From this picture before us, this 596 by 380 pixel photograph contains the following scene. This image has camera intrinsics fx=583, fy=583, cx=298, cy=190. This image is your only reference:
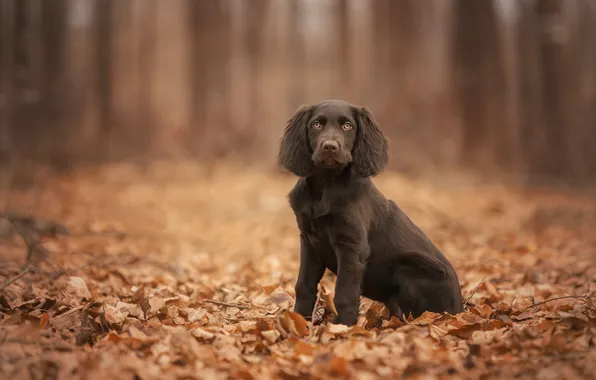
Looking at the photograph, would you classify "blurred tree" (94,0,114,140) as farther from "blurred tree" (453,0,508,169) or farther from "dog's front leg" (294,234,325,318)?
"dog's front leg" (294,234,325,318)

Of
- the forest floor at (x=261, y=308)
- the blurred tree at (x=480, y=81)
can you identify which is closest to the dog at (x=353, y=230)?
the forest floor at (x=261, y=308)

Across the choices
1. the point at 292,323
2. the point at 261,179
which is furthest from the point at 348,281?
the point at 261,179

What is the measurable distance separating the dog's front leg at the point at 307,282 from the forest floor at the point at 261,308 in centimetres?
10

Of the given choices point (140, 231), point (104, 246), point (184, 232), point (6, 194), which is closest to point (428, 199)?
point (184, 232)

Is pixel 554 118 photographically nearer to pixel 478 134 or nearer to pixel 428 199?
pixel 478 134

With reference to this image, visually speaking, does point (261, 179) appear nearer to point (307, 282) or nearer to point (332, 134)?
point (307, 282)

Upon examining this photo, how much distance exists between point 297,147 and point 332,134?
30cm

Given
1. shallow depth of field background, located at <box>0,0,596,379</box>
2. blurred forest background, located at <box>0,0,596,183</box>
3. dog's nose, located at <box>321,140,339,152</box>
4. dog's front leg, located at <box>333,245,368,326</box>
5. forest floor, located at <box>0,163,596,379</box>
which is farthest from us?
blurred forest background, located at <box>0,0,596,183</box>

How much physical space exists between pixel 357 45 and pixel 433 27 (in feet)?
7.98

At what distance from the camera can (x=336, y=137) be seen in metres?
3.33

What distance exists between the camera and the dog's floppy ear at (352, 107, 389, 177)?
3.47 metres

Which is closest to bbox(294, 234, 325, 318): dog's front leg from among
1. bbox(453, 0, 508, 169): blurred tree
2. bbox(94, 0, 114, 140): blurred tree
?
bbox(453, 0, 508, 169): blurred tree

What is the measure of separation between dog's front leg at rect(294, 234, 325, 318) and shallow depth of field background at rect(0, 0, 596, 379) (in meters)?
0.14

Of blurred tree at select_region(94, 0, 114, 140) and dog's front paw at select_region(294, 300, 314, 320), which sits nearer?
dog's front paw at select_region(294, 300, 314, 320)
